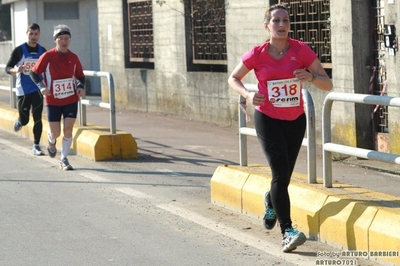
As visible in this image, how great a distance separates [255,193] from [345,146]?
1157mm

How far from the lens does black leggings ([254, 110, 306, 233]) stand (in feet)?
24.4

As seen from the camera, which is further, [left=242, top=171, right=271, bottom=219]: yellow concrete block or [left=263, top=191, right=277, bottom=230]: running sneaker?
[left=242, top=171, right=271, bottom=219]: yellow concrete block

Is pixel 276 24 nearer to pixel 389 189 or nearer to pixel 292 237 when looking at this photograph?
pixel 292 237

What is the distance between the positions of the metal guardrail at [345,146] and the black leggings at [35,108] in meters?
6.87

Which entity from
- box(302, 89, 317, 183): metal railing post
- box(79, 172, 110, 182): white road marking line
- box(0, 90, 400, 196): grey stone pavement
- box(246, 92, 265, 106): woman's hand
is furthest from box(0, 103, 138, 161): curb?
box(246, 92, 265, 106): woman's hand

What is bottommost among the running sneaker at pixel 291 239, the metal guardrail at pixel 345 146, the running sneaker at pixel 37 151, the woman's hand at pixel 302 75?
the running sneaker at pixel 291 239

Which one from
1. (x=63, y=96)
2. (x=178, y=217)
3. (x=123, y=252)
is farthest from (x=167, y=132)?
(x=123, y=252)

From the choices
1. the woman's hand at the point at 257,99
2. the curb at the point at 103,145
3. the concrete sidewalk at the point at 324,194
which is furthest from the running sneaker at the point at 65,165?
the woman's hand at the point at 257,99

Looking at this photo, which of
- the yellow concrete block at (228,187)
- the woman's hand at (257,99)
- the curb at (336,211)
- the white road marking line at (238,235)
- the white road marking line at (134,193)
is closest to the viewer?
the curb at (336,211)

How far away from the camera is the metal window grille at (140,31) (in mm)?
21219

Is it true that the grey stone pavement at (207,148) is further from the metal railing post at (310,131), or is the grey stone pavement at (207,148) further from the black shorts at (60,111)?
Result: the black shorts at (60,111)

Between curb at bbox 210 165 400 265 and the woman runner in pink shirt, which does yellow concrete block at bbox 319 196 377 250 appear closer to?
curb at bbox 210 165 400 265

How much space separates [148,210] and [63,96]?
337 cm

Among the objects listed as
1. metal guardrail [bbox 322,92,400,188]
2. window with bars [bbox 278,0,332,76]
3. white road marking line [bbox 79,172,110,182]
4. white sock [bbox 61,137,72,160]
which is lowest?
white road marking line [bbox 79,172,110,182]
